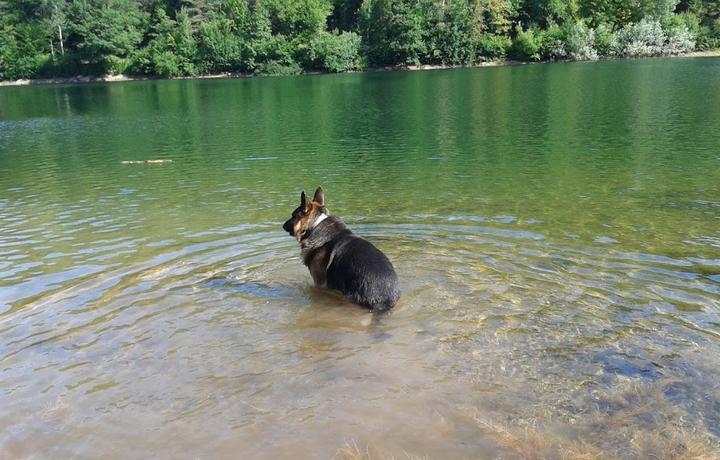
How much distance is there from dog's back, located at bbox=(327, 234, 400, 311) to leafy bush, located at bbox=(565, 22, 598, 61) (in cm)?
9776

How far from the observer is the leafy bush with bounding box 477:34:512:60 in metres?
102

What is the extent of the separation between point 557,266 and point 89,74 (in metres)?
126

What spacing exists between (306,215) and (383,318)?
2.28 metres

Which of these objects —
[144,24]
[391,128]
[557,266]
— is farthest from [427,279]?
[144,24]

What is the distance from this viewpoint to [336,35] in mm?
107250

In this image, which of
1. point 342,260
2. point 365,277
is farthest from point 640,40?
point 365,277

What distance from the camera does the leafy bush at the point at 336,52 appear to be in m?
101

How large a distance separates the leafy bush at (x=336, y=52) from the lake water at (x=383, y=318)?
8610 cm

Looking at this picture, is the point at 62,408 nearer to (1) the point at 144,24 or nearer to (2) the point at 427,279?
(2) the point at 427,279

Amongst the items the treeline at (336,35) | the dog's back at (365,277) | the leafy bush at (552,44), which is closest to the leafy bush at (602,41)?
the treeline at (336,35)

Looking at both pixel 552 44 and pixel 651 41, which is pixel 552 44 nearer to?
pixel 552 44

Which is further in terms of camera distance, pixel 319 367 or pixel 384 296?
pixel 384 296

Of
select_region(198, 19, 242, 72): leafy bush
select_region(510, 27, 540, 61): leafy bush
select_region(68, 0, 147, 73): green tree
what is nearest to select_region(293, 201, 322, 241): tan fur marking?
select_region(510, 27, 540, 61): leafy bush

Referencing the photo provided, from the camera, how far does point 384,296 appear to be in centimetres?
766
